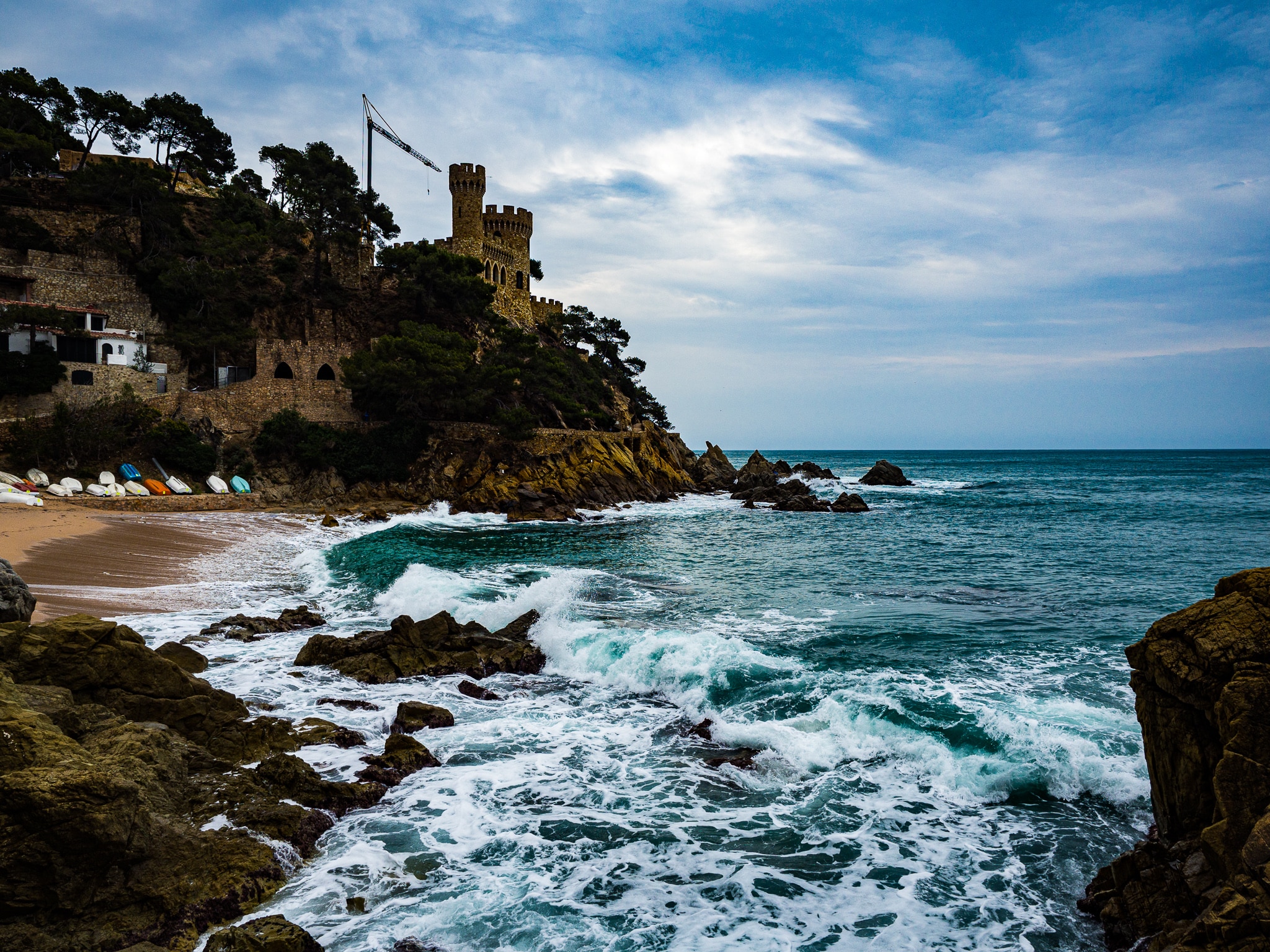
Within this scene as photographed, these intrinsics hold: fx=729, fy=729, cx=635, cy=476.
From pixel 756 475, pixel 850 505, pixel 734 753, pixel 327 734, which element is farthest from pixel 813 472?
pixel 327 734

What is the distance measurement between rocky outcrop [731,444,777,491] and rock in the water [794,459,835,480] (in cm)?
466

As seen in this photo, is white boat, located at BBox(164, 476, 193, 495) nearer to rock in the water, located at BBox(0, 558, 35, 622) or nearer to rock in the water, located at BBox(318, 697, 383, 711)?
rock in the water, located at BBox(0, 558, 35, 622)

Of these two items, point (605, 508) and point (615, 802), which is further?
point (605, 508)

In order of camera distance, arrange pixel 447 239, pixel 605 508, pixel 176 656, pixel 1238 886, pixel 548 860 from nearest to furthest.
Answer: pixel 1238 886
pixel 548 860
pixel 176 656
pixel 605 508
pixel 447 239

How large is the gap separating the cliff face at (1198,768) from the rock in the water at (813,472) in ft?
217

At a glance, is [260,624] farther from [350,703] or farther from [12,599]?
[350,703]

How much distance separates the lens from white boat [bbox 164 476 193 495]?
32969mm

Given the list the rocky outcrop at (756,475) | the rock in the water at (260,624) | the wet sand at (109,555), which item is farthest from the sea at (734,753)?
the rocky outcrop at (756,475)

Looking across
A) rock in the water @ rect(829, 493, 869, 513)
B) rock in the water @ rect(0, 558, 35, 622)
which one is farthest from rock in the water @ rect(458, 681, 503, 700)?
rock in the water @ rect(829, 493, 869, 513)

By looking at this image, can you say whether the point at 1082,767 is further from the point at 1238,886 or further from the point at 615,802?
the point at 615,802

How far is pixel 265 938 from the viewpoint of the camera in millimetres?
5223

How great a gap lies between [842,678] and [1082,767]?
4007 mm

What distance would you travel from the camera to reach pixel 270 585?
784 inches

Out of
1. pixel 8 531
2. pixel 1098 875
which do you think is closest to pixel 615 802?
pixel 1098 875
